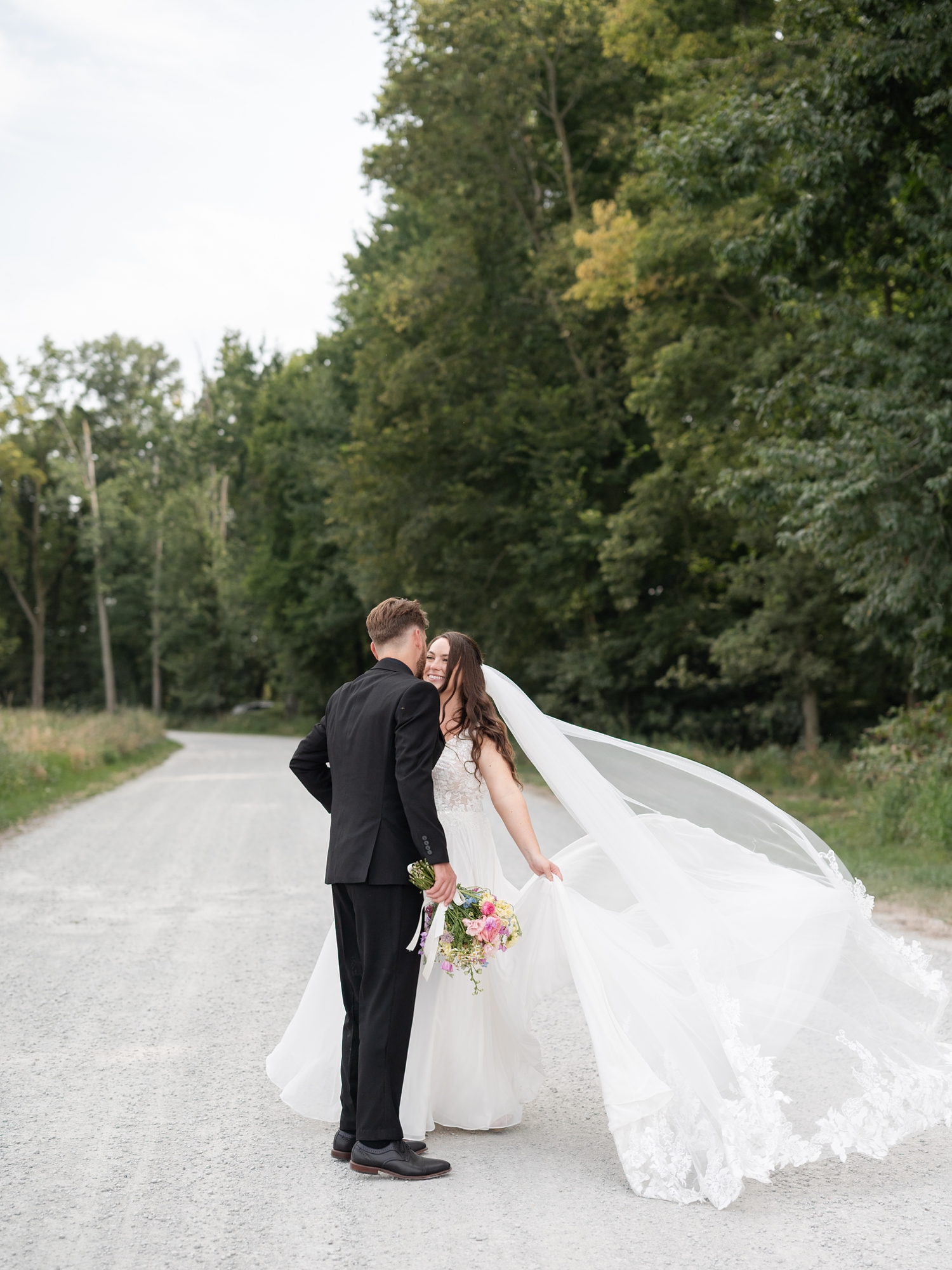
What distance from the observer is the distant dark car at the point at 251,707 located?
64562 mm

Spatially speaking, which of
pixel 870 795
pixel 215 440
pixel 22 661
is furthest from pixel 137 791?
pixel 22 661

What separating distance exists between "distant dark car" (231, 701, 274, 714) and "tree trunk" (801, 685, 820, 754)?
44.0 m

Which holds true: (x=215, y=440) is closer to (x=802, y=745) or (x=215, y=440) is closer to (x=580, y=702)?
(x=580, y=702)

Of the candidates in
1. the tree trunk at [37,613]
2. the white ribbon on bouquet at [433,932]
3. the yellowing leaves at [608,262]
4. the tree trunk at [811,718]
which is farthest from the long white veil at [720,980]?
the tree trunk at [37,613]

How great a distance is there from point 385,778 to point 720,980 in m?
1.43

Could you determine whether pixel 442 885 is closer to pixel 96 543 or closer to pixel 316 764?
pixel 316 764

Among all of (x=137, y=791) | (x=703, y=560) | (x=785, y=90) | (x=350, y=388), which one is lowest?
(x=137, y=791)

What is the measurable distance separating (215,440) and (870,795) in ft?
176

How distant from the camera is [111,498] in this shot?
65500 mm

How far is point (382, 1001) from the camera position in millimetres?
4078

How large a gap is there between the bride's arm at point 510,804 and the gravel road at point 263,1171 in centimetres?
106

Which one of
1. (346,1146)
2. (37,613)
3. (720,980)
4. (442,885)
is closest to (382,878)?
(442,885)

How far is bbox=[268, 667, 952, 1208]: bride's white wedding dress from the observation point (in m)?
3.92

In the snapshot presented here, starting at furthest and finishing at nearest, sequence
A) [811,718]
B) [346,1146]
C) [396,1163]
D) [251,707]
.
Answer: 1. [251,707]
2. [811,718]
3. [346,1146]
4. [396,1163]
